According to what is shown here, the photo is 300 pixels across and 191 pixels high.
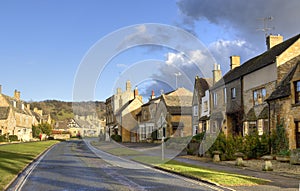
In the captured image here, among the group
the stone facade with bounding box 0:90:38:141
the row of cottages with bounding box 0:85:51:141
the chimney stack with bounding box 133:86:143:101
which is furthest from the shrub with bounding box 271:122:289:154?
the stone facade with bounding box 0:90:38:141

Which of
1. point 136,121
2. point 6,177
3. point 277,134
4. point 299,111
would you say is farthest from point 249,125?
point 136,121

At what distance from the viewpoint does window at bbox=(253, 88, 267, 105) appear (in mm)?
31312

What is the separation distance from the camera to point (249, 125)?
33.6 metres

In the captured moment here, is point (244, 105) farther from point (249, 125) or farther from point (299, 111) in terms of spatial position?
point (299, 111)

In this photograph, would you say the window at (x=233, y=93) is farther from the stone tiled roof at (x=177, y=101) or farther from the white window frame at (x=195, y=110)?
the stone tiled roof at (x=177, y=101)

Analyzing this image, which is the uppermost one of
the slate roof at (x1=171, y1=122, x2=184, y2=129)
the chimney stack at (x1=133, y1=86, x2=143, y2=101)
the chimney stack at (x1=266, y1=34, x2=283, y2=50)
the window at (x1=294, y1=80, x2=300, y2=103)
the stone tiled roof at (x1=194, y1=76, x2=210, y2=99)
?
the chimney stack at (x1=266, y1=34, x2=283, y2=50)

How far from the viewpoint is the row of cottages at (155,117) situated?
57.4 m

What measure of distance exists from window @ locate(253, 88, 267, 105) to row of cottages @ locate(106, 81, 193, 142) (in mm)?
16224

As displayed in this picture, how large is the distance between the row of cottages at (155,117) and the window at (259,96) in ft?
53.2

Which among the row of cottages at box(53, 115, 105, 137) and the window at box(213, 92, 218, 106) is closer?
the window at box(213, 92, 218, 106)

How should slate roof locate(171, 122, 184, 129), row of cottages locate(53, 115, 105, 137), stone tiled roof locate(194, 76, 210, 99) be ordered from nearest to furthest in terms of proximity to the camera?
stone tiled roof locate(194, 76, 210, 99) < slate roof locate(171, 122, 184, 129) < row of cottages locate(53, 115, 105, 137)

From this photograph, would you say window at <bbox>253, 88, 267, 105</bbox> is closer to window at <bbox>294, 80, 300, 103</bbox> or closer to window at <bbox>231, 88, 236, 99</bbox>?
window at <bbox>231, 88, 236, 99</bbox>

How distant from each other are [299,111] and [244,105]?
10636 millimetres

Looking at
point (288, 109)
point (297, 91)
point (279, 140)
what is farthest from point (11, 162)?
point (297, 91)
